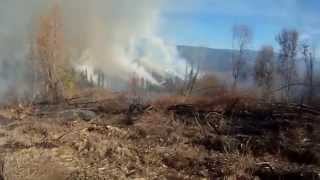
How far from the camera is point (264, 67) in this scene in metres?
55.9

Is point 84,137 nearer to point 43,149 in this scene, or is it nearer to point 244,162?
point 43,149

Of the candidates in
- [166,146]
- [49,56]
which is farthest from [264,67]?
[166,146]

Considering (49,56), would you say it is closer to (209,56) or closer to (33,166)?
(33,166)

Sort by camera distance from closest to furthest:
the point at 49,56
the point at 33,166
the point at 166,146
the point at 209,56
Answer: the point at 33,166
the point at 166,146
the point at 49,56
the point at 209,56

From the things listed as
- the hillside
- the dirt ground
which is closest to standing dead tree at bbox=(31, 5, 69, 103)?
the dirt ground

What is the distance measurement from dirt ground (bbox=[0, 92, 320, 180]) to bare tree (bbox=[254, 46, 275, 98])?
30.4m

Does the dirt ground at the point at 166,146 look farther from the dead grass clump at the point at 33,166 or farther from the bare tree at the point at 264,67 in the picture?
the bare tree at the point at 264,67

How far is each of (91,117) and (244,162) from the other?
9297 millimetres

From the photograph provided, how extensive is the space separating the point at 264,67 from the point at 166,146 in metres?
44.4

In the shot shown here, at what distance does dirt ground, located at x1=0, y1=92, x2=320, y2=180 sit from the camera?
10.6 metres

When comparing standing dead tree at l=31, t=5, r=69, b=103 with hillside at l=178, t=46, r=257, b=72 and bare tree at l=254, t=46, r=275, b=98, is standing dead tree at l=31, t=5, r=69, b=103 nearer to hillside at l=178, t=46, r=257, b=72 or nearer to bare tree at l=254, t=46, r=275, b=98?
bare tree at l=254, t=46, r=275, b=98

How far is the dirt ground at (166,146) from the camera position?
34.9 ft

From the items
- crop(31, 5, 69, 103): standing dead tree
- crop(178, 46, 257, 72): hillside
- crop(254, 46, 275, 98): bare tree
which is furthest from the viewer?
crop(178, 46, 257, 72): hillside

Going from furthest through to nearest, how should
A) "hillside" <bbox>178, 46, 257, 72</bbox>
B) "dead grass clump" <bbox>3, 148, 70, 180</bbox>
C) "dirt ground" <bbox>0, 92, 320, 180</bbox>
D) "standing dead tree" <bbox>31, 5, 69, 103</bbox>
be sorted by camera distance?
"hillside" <bbox>178, 46, 257, 72</bbox>
"standing dead tree" <bbox>31, 5, 69, 103</bbox>
"dirt ground" <bbox>0, 92, 320, 180</bbox>
"dead grass clump" <bbox>3, 148, 70, 180</bbox>
